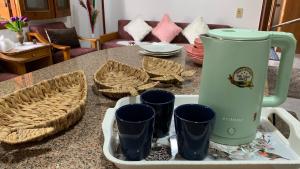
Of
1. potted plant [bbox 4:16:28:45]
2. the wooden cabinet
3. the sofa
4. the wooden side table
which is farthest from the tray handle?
the wooden cabinet

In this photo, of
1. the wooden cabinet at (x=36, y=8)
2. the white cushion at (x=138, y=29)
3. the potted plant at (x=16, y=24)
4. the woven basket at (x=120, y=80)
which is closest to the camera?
the woven basket at (x=120, y=80)

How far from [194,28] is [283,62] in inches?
118

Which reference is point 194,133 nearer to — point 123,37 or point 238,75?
point 238,75

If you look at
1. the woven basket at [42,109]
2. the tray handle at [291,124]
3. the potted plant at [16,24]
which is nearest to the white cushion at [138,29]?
the potted plant at [16,24]

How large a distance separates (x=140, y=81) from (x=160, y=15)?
3.19 metres

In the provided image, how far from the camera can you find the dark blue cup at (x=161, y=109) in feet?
1.67

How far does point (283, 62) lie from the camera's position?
0.50 metres

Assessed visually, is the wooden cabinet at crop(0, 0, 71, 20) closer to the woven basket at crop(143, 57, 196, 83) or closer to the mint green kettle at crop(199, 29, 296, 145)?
the woven basket at crop(143, 57, 196, 83)

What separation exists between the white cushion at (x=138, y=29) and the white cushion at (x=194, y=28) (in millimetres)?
606

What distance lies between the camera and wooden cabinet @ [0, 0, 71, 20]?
2.79 m

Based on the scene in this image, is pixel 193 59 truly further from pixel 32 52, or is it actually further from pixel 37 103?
pixel 32 52

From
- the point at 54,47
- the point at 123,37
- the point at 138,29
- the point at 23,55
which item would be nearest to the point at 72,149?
the point at 23,55

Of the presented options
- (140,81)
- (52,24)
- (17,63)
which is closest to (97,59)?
(140,81)

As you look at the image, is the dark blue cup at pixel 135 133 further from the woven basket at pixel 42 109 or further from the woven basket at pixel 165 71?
the woven basket at pixel 165 71
